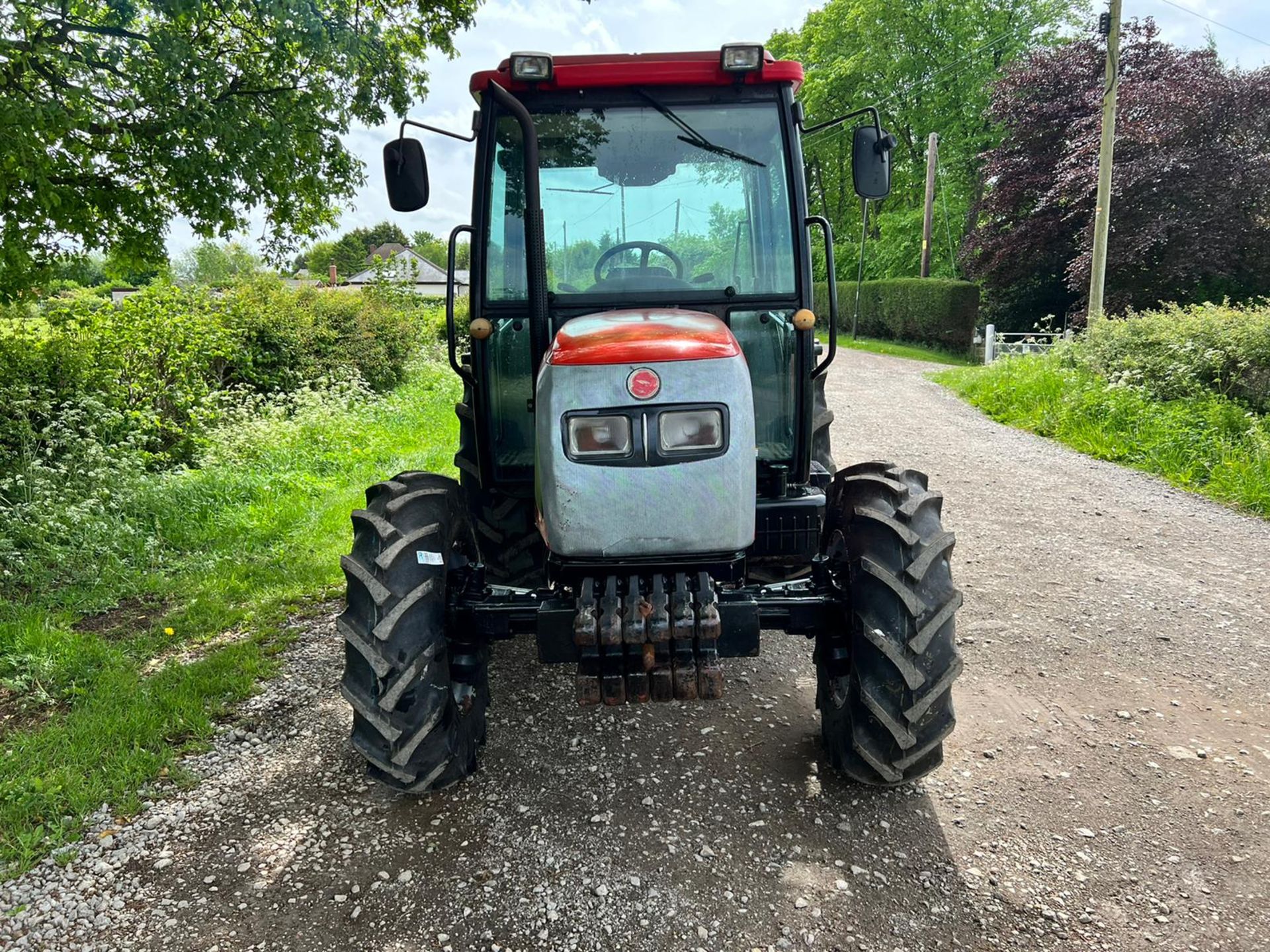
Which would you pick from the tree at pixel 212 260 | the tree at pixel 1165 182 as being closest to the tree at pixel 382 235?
the tree at pixel 212 260

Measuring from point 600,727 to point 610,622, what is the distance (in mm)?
1178

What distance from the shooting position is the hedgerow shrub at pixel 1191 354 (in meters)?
8.55

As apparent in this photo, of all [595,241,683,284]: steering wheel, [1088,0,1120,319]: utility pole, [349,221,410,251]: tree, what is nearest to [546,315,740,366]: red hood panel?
[595,241,683,284]: steering wheel

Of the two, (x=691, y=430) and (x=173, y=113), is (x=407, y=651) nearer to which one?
(x=691, y=430)

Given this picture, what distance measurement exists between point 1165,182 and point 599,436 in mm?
19214

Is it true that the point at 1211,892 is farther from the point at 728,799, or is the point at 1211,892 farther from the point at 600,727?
the point at 600,727

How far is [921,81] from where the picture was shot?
114 ft

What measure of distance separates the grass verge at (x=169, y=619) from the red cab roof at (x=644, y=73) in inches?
118

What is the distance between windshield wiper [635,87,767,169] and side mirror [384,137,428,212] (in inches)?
38.5

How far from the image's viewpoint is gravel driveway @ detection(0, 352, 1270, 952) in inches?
98.0

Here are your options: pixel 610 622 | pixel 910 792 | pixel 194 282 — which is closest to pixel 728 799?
pixel 910 792

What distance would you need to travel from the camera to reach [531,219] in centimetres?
296

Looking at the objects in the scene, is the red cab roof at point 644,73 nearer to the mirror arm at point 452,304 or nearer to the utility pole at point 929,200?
the mirror arm at point 452,304

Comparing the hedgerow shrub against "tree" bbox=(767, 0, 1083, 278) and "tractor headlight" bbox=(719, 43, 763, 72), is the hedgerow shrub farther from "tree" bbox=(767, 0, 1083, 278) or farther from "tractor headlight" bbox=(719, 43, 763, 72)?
"tree" bbox=(767, 0, 1083, 278)
